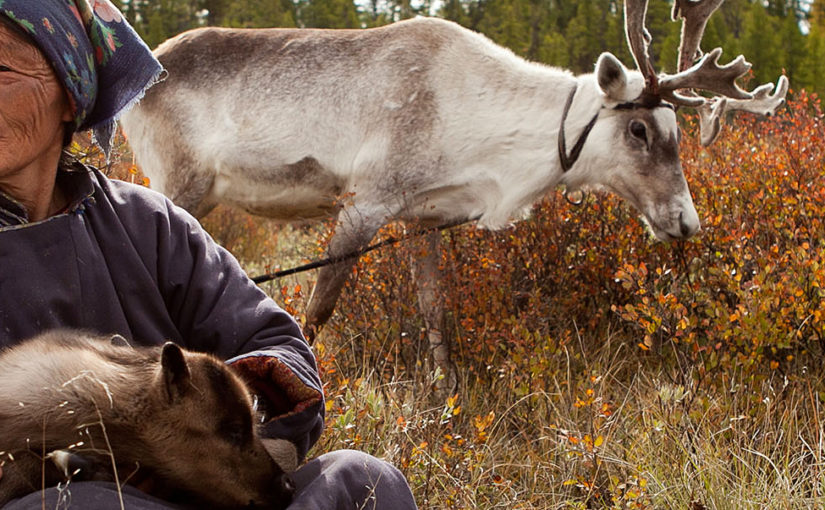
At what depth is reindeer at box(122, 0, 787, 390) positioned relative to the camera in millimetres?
5676

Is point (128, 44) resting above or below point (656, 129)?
above

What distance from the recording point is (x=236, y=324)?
8.62 ft

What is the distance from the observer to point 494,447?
4.34m

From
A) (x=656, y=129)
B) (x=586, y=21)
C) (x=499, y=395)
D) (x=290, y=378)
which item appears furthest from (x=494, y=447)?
(x=586, y=21)

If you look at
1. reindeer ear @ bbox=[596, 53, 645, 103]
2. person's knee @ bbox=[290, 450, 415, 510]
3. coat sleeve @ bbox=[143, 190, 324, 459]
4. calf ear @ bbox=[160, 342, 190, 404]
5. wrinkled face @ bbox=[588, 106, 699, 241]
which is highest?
calf ear @ bbox=[160, 342, 190, 404]

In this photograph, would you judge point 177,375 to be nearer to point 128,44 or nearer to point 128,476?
point 128,476

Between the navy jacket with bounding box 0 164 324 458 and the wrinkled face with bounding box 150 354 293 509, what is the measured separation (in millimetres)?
203

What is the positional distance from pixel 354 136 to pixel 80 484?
160 inches

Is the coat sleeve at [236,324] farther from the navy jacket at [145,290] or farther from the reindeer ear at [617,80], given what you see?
the reindeer ear at [617,80]

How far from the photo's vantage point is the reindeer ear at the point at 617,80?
5.55 meters

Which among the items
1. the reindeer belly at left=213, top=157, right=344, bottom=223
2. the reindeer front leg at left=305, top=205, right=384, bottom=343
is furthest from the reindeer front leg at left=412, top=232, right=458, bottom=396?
the reindeer belly at left=213, top=157, right=344, bottom=223

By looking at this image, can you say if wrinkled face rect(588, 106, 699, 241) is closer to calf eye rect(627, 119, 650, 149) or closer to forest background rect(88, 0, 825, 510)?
calf eye rect(627, 119, 650, 149)

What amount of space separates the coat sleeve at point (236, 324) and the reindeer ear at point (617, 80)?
344 cm

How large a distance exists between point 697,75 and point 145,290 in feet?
14.0
